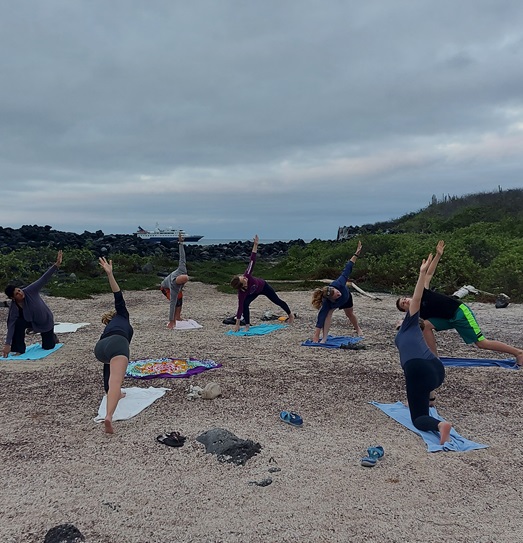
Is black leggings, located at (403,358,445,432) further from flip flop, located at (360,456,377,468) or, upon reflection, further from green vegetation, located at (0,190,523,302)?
green vegetation, located at (0,190,523,302)

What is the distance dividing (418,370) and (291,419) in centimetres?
147

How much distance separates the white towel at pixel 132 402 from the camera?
6.01 m

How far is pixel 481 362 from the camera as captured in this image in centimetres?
845

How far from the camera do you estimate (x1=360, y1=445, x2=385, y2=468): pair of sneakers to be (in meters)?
4.68

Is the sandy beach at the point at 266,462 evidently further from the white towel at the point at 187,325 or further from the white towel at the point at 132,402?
the white towel at the point at 187,325

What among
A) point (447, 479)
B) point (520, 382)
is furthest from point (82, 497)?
point (520, 382)

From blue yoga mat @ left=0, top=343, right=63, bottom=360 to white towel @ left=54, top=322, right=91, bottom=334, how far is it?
5.12ft

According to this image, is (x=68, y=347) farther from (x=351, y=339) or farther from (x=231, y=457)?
(x=231, y=457)

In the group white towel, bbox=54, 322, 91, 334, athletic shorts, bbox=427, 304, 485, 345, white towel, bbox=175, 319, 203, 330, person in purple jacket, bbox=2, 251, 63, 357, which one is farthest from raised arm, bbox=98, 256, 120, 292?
white towel, bbox=54, 322, 91, 334

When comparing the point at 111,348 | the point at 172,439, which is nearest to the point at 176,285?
the point at 111,348

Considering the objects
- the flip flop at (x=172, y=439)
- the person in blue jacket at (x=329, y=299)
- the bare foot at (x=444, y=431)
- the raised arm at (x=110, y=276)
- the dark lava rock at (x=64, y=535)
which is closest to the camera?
the dark lava rock at (x=64, y=535)

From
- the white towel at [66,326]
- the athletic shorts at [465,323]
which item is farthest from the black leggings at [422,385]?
the white towel at [66,326]

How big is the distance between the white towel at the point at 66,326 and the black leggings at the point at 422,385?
8.73 meters

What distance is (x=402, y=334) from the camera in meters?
5.68
